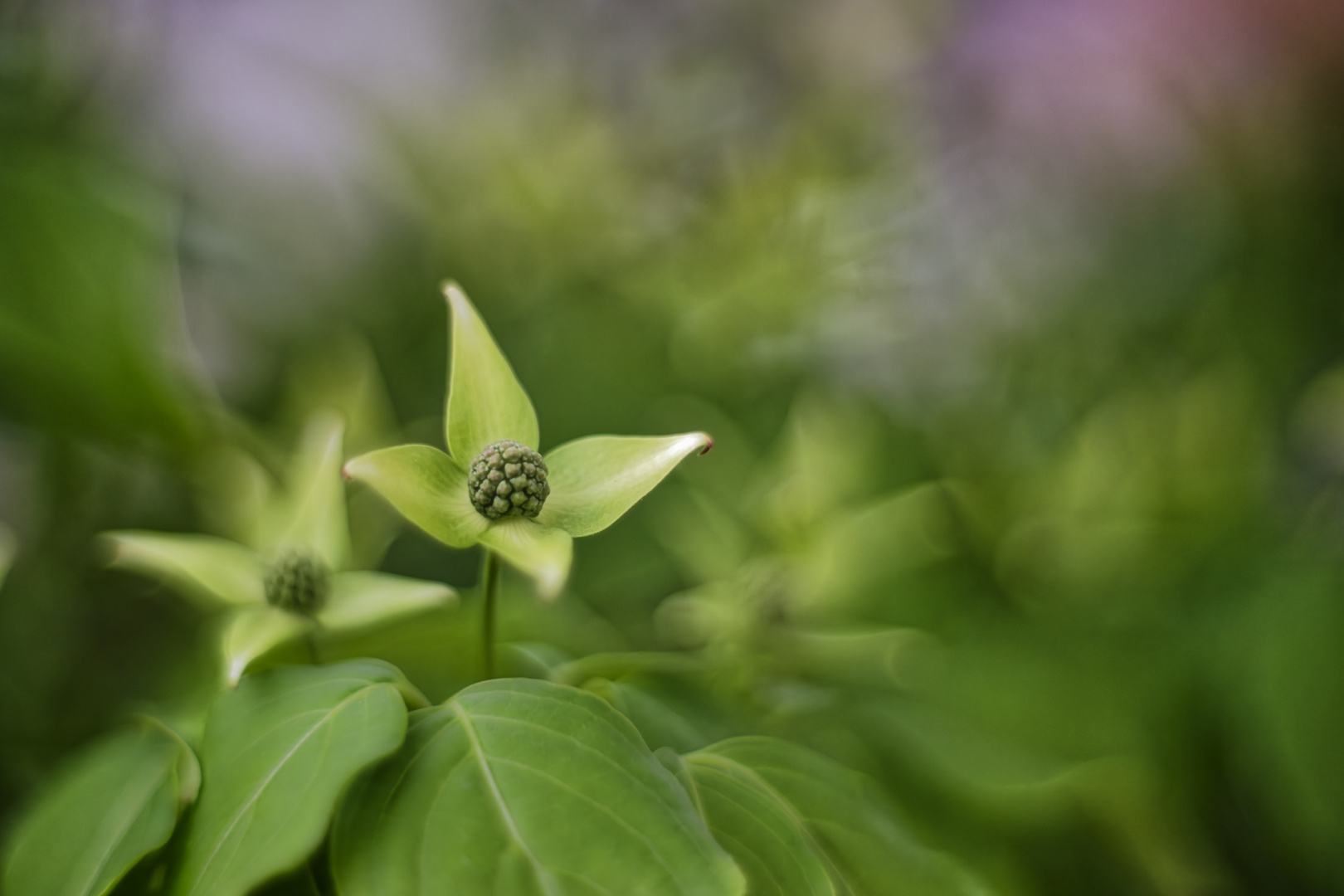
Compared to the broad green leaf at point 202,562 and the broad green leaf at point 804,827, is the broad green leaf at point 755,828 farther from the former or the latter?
the broad green leaf at point 202,562

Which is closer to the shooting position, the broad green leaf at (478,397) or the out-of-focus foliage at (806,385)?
the broad green leaf at (478,397)

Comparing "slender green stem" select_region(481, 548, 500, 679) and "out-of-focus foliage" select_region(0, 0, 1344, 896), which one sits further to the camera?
"out-of-focus foliage" select_region(0, 0, 1344, 896)

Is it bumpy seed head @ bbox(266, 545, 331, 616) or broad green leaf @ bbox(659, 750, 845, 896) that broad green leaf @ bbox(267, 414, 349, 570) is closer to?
bumpy seed head @ bbox(266, 545, 331, 616)

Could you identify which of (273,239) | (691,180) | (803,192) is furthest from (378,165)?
(803,192)

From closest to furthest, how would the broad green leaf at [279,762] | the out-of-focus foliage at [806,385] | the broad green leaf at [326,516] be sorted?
1. the broad green leaf at [279,762]
2. the broad green leaf at [326,516]
3. the out-of-focus foliage at [806,385]

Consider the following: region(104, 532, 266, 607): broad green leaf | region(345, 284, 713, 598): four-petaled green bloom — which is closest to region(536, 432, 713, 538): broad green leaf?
region(345, 284, 713, 598): four-petaled green bloom

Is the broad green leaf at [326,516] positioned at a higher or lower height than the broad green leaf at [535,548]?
lower

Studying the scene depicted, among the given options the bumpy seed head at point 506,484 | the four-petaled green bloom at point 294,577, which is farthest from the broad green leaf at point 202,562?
A: the bumpy seed head at point 506,484
